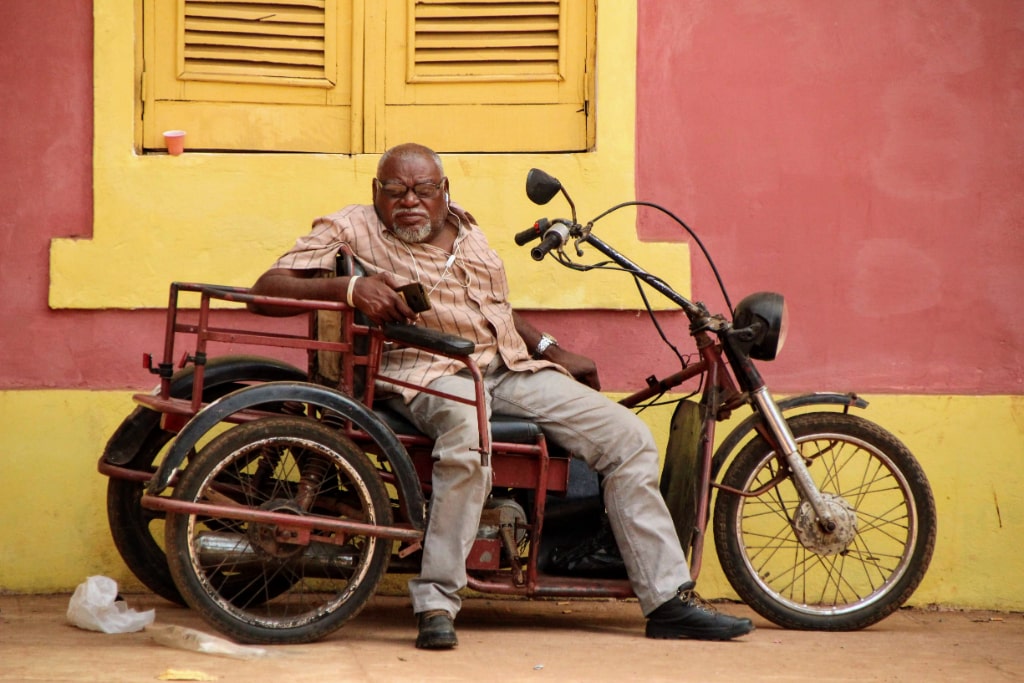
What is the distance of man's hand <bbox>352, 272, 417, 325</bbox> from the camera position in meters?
4.06

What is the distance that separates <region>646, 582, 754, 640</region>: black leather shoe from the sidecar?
0.59 ft

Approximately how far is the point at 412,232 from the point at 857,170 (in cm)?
193

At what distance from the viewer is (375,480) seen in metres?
4.07

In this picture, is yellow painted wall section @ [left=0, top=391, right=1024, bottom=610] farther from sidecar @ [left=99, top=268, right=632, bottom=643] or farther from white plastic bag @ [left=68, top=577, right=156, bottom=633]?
white plastic bag @ [left=68, top=577, right=156, bottom=633]

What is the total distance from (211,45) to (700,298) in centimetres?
221

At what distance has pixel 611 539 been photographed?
14.7ft

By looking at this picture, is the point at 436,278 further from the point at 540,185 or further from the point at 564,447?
the point at 564,447

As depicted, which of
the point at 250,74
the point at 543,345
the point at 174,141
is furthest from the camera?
the point at 250,74

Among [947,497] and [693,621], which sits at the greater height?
[947,497]

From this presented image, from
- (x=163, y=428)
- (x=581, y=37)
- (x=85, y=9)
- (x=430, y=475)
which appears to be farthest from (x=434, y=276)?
(x=85, y=9)

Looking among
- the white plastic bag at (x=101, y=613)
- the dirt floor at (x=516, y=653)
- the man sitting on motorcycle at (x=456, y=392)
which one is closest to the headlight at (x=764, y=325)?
the man sitting on motorcycle at (x=456, y=392)

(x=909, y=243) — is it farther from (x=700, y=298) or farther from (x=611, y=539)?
(x=611, y=539)

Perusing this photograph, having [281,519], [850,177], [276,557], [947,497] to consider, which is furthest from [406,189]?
[947,497]

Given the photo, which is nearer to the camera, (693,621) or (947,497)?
(693,621)
